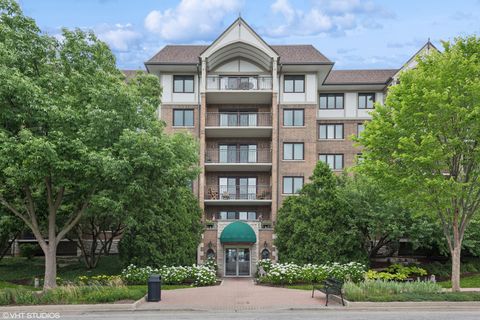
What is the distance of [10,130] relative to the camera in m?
22.1

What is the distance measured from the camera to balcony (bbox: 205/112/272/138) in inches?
1590

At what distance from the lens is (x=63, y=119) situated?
69.7ft

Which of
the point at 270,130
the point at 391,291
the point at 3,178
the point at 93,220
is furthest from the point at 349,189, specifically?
the point at 3,178

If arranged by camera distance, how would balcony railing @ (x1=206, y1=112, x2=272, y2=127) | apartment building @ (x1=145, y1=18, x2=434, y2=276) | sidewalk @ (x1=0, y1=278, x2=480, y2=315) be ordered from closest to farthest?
sidewalk @ (x1=0, y1=278, x2=480, y2=315), apartment building @ (x1=145, y1=18, x2=434, y2=276), balcony railing @ (x1=206, y1=112, x2=272, y2=127)

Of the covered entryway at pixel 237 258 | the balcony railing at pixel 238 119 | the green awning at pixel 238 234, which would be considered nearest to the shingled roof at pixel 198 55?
the balcony railing at pixel 238 119

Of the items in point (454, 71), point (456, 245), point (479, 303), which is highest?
point (454, 71)

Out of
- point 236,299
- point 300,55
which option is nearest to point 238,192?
point 300,55

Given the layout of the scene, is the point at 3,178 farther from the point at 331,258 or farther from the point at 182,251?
the point at 331,258

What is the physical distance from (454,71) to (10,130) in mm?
17827

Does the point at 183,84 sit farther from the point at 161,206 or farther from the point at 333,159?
the point at 333,159

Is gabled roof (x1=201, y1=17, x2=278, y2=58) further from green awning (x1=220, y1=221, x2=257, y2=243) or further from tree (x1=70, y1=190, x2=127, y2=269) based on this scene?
tree (x1=70, y1=190, x2=127, y2=269)

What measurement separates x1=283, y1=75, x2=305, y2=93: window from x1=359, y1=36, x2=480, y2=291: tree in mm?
16620

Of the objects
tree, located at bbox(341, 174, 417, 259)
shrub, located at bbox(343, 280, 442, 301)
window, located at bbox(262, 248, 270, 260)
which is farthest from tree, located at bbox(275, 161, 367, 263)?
shrub, located at bbox(343, 280, 442, 301)

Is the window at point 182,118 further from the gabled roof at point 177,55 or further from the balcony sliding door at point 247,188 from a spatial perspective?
the balcony sliding door at point 247,188
